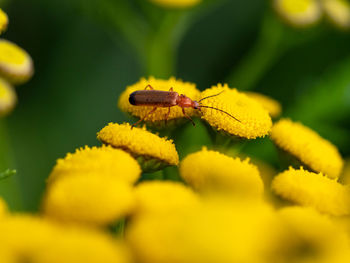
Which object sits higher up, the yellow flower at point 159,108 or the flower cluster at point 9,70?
the flower cluster at point 9,70

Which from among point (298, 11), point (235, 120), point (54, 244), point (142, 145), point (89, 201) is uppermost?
point (298, 11)

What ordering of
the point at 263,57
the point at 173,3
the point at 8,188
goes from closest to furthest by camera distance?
the point at 8,188 < the point at 173,3 < the point at 263,57

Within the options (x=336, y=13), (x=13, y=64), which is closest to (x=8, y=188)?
(x=13, y=64)

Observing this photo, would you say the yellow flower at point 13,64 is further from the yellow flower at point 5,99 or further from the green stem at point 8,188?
the green stem at point 8,188

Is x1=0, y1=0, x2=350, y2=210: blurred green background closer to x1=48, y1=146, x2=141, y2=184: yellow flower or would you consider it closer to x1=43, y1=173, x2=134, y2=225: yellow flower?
x1=48, y1=146, x2=141, y2=184: yellow flower

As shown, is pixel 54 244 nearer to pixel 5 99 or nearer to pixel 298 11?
pixel 5 99

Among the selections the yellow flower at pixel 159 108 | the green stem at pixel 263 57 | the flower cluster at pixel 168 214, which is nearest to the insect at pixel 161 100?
the yellow flower at pixel 159 108

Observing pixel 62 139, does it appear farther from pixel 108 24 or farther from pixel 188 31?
pixel 188 31

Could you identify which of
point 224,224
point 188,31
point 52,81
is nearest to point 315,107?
point 188,31
